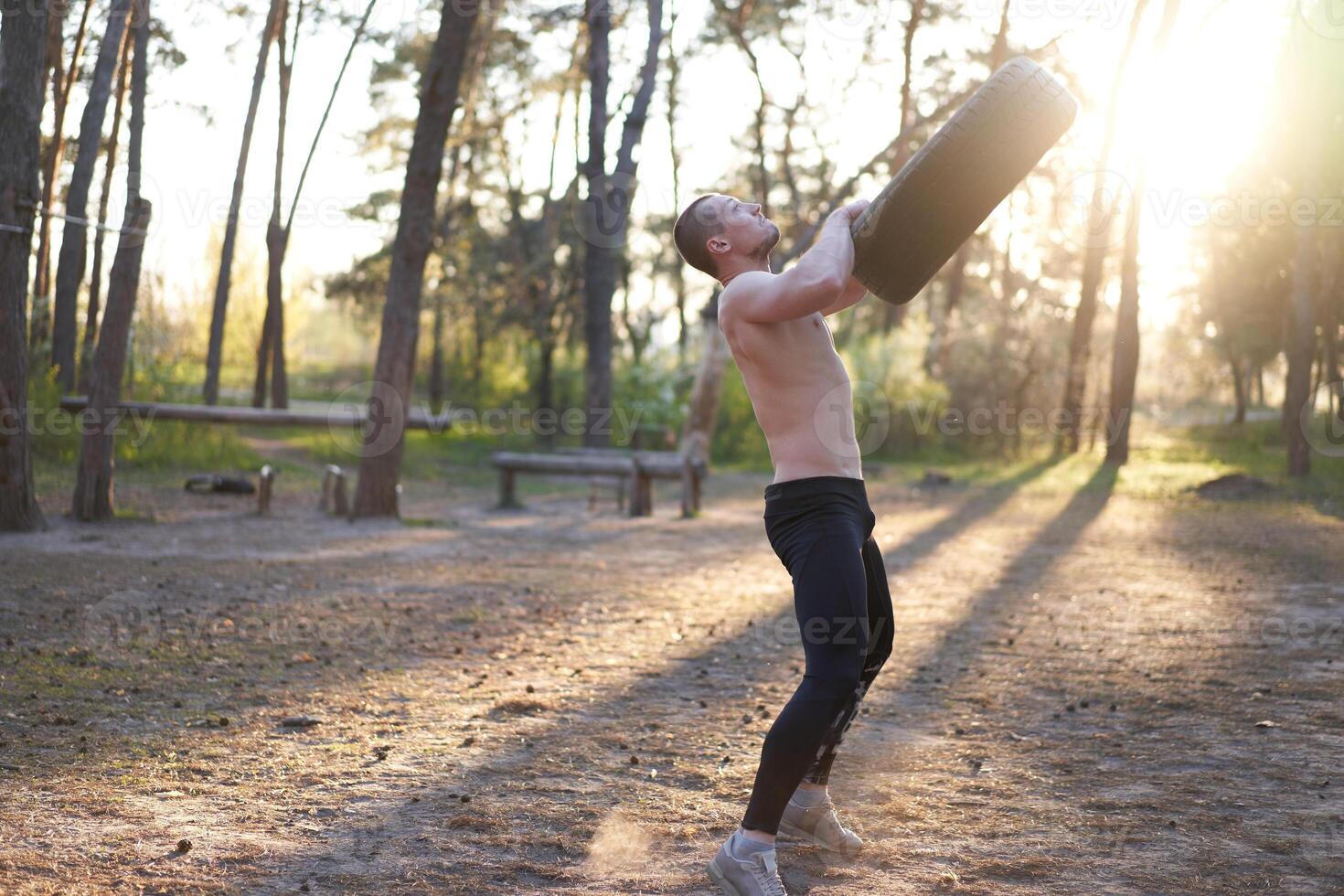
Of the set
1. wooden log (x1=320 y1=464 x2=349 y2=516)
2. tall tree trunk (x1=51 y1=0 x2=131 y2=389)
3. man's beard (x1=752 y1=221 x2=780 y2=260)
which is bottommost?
wooden log (x1=320 y1=464 x2=349 y2=516)

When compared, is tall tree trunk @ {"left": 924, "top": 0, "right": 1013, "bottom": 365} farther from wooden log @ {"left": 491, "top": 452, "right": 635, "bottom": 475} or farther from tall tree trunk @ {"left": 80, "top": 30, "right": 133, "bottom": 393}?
tall tree trunk @ {"left": 80, "top": 30, "right": 133, "bottom": 393}

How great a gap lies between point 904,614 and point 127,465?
1105 centimetres

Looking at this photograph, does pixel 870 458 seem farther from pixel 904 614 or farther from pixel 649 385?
pixel 904 614

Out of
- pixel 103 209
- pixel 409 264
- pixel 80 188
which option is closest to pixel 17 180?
pixel 409 264

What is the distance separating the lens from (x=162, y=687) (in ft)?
18.2

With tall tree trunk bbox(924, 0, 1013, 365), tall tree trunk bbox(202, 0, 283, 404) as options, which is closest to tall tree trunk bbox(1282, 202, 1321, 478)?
tall tree trunk bbox(924, 0, 1013, 365)

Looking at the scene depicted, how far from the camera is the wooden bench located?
14.9 m

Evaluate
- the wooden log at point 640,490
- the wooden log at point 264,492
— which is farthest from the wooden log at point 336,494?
the wooden log at point 640,490

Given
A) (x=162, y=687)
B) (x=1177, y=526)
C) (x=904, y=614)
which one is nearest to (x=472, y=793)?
(x=162, y=687)

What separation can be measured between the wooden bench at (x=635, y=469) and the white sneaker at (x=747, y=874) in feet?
37.9

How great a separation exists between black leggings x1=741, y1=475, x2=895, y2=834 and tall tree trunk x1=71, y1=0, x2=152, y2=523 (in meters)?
9.24

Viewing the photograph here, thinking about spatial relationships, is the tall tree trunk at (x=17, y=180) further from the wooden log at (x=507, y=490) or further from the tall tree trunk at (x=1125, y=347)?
the tall tree trunk at (x=1125, y=347)

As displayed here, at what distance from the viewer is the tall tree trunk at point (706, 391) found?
64.2 ft

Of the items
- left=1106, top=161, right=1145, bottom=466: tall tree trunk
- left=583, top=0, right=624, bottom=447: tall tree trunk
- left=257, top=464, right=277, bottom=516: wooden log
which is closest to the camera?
left=257, top=464, right=277, bottom=516: wooden log
